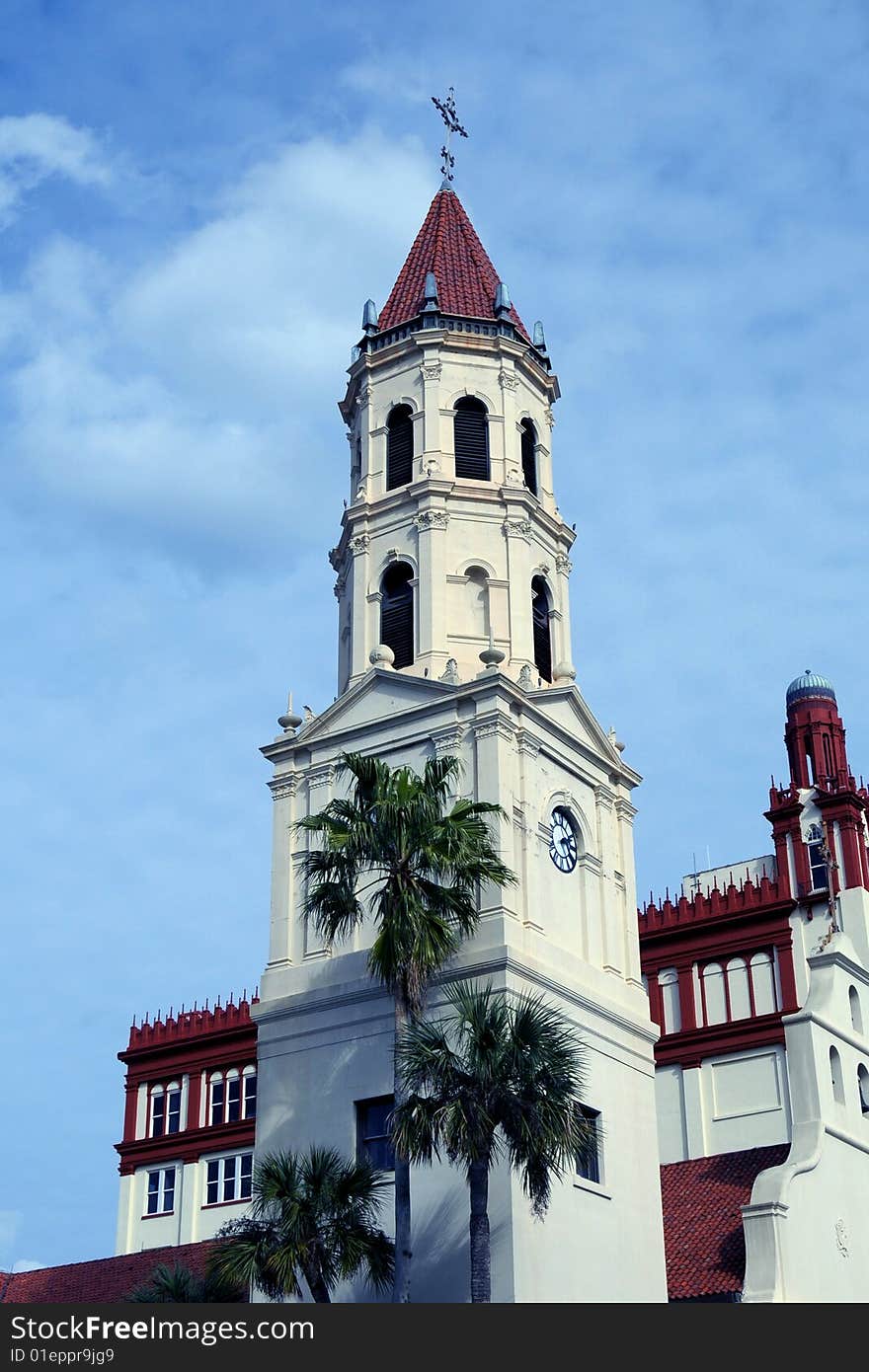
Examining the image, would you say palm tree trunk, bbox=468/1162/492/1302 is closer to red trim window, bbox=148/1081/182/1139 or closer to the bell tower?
the bell tower

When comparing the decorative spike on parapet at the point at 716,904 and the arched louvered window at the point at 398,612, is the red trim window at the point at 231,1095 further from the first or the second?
the arched louvered window at the point at 398,612

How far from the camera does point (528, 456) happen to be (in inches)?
1865

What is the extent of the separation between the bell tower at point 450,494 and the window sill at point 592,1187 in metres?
10.9

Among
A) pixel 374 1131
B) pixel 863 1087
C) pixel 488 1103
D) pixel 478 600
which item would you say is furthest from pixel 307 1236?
pixel 478 600

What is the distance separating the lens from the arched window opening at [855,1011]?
1715 inches

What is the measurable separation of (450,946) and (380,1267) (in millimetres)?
5613

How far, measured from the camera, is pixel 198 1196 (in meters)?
66.9

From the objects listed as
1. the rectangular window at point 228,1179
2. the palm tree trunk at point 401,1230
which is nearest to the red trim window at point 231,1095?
the rectangular window at point 228,1179

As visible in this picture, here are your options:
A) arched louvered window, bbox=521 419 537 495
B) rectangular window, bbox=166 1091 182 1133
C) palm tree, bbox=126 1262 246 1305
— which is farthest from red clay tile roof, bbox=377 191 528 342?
rectangular window, bbox=166 1091 182 1133

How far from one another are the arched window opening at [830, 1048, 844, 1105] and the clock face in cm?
704

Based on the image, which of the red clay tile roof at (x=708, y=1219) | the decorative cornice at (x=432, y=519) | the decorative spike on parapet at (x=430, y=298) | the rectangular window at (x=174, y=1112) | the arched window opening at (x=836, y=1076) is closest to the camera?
the red clay tile roof at (x=708, y=1219)

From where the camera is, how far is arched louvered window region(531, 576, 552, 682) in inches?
1757

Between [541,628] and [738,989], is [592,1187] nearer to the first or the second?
[541,628]

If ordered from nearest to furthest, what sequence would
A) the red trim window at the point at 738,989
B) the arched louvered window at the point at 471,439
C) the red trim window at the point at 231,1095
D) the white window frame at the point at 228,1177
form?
the arched louvered window at the point at 471,439 < the red trim window at the point at 738,989 < the white window frame at the point at 228,1177 < the red trim window at the point at 231,1095
